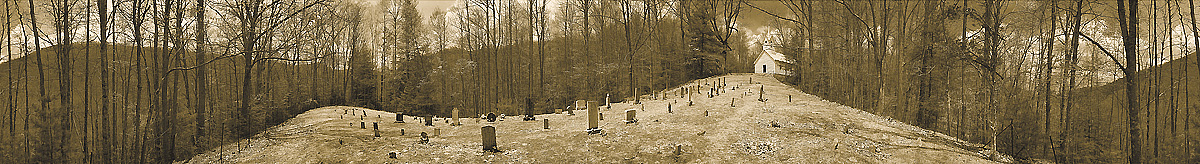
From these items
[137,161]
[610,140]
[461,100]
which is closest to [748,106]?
[610,140]

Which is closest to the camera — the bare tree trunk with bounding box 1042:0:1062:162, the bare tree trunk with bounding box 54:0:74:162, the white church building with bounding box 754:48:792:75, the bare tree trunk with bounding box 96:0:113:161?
the bare tree trunk with bounding box 96:0:113:161

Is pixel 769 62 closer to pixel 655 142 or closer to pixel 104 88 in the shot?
pixel 655 142

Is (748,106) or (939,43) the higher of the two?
(939,43)

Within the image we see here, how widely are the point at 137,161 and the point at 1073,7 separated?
16566 millimetres

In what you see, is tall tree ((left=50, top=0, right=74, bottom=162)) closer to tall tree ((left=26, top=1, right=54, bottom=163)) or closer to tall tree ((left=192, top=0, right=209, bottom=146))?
tall tree ((left=26, top=1, right=54, bottom=163))

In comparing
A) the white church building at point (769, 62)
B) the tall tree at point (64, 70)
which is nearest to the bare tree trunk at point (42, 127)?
the tall tree at point (64, 70)

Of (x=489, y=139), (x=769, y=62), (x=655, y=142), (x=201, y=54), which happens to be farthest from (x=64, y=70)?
(x=769, y=62)

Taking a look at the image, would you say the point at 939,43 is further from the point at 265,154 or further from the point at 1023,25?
the point at 265,154

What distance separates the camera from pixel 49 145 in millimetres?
10062

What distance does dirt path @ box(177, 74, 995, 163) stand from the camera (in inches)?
321

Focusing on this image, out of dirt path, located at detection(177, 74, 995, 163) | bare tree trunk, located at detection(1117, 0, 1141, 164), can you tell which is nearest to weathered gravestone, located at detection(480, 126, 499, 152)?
dirt path, located at detection(177, 74, 995, 163)

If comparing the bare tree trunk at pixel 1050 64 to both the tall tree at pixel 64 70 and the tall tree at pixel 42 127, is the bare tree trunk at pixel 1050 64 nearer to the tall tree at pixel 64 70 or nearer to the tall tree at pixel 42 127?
the tall tree at pixel 64 70

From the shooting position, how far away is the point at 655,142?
901cm

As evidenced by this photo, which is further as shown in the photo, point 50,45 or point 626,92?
point 626,92
